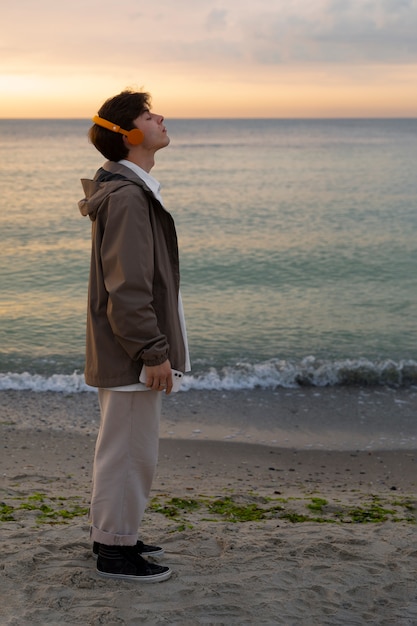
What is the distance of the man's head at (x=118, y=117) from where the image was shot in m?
3.44

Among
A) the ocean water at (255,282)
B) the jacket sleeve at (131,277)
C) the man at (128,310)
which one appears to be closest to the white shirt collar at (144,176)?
the man at (128,310)

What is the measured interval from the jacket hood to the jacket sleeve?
0.05 meters

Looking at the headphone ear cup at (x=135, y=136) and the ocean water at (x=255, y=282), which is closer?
the headphone ear cup at (x=135, y=136)

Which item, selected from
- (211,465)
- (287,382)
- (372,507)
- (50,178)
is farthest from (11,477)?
(50,178)

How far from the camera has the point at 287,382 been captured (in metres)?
10.2

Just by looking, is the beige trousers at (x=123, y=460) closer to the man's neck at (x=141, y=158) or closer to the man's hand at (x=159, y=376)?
the man's hand at (x=159, y=376)

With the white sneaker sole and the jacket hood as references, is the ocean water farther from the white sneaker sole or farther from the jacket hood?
the jacket hood

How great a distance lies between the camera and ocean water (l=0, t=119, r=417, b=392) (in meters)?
10.9

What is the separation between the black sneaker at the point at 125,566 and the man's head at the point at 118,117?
1.80 metres

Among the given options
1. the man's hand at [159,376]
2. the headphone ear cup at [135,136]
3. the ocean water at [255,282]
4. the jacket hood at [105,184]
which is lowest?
the ocean water at [255,282]

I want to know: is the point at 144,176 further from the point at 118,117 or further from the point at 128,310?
the point at 128,310

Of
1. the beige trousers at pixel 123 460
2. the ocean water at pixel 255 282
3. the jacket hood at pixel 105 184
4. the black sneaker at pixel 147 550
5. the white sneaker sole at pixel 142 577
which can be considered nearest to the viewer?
the jacket hood at pixel 105 184

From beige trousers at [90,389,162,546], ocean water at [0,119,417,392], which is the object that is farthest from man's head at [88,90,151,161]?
ocean water at [0,119,417,392]

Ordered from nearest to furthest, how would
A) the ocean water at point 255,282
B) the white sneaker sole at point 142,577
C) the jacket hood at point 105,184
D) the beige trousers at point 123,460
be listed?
the jacket hood at point 105,184, the beige trousers at point 123,460, the white sneaker sole at point 142,577, the ocean water at point 255,282
